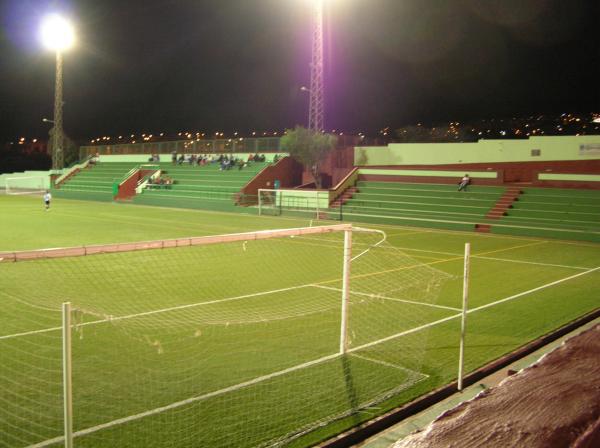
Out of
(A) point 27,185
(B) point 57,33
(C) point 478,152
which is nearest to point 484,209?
(C) point 478,152

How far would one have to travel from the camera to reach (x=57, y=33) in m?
46.0

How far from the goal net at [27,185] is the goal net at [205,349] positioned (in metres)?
47.1

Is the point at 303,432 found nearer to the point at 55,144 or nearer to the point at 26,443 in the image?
the point at 26,443

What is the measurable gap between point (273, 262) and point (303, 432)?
1151 centimetres

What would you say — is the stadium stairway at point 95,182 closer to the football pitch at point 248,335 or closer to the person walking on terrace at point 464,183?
the person walking on terrace at point 464,183

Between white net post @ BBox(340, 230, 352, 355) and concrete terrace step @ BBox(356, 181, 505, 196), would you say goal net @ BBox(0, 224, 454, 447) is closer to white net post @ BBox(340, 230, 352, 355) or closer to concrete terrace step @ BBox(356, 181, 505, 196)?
white net post @ BBox(340, 230, 352, 355)

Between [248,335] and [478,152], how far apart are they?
30.3 m

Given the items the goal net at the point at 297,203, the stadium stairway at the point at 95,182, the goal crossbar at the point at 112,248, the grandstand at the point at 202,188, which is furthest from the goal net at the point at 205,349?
the stadium stairway at the point at 95,182

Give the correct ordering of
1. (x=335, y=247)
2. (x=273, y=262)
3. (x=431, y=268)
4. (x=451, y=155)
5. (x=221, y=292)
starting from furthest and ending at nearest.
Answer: (x=451, y=155), (x=335, y=247), (x=273, y=262), (x=431, y=268), (x=221, y=292)

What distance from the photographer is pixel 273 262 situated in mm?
17141

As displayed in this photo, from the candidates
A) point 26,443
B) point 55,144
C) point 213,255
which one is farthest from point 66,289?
point 55,144

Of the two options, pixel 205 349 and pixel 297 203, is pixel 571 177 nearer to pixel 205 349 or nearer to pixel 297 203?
pixel 297 203

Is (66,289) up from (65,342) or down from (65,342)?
down

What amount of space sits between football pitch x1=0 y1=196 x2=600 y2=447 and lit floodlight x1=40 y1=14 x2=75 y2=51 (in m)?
34.4
